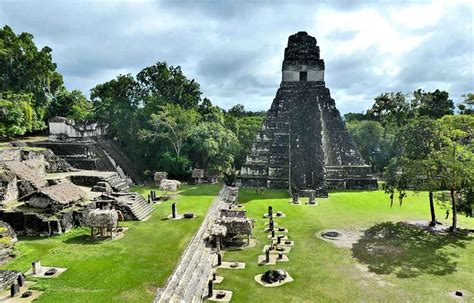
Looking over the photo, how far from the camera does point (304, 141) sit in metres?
33.0

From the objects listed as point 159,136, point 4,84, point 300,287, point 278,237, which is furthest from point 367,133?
point 4,84

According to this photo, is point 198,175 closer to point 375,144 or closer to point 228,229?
point 228,229

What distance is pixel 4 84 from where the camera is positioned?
34.4 meters

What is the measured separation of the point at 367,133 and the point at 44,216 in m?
37.9

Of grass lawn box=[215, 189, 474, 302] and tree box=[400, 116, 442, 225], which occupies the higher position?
tree box=[400, 116, 442, 225]

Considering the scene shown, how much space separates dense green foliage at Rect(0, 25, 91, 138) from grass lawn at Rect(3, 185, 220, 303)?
15.1 metres

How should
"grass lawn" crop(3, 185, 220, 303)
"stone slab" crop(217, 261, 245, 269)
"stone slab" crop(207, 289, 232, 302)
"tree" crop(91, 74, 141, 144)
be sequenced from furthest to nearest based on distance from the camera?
"tree" crop(91, 74, 141, 144) < "stone slab" crop(217, 261, 245, 269) < "grass lawn" crop(3, 185, 220, 303) < "stone slab" crop(207, 289, 232, 302)

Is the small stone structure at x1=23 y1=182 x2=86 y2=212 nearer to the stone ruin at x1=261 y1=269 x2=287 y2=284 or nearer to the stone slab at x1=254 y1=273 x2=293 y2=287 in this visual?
the stone slab at x1=254 y1=273 x2=293 y2=287

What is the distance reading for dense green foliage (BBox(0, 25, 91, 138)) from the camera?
29.2 metres

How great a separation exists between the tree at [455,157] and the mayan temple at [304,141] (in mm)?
11332

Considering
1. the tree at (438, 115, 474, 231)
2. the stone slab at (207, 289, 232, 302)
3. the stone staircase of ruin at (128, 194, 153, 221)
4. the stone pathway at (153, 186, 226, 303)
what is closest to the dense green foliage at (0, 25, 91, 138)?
the stone staircase of ruin at (128, 194, 153, 221)

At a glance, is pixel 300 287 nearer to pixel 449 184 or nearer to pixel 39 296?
pixel 39 296

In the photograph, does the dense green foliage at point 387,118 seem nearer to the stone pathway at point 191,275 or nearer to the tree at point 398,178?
the tree at point 398,178

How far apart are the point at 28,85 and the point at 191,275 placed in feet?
103
